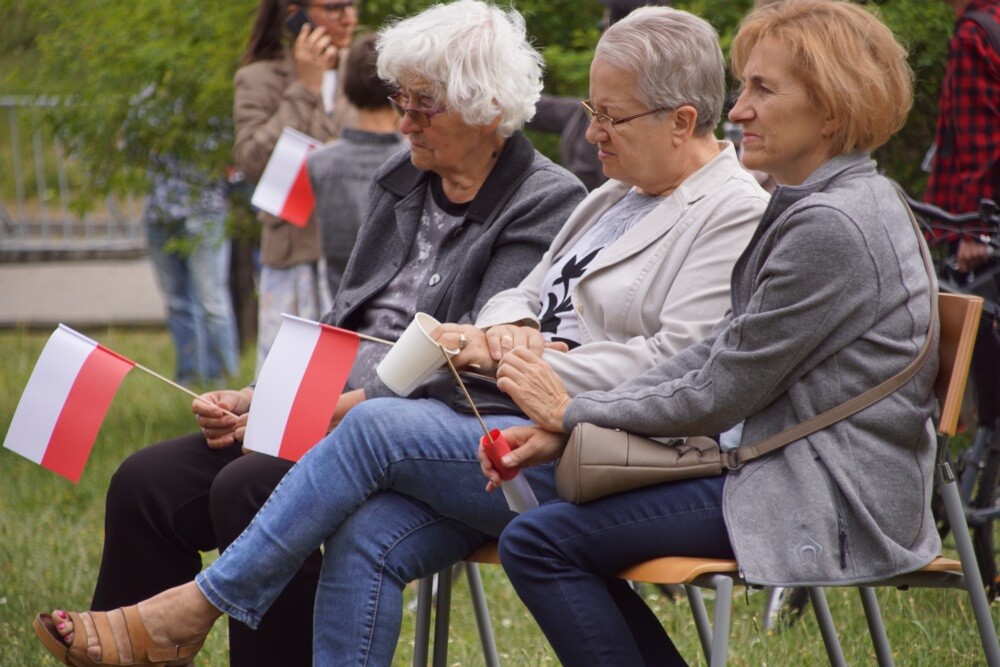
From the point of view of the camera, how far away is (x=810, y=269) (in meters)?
2.34

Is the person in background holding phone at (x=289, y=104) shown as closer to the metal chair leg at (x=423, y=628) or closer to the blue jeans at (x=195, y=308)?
the metal chair leg at (x=423, y=628)

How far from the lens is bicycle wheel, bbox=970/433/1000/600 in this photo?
380cm

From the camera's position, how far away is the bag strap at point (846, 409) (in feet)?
7.82

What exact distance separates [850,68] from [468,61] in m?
1.02

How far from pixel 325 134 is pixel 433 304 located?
2374 millimetres

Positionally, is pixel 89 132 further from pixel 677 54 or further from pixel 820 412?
pixel 820 412

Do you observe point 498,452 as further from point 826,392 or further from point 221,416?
point 221,416

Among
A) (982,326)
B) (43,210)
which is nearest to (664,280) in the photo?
(982,326)

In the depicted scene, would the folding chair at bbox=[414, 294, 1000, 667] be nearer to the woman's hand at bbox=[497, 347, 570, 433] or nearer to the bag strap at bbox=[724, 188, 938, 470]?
the bag strap at bbox=[724, 188, 938, 470]

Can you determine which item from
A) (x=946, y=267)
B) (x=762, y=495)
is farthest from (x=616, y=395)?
(x=946, y=267)

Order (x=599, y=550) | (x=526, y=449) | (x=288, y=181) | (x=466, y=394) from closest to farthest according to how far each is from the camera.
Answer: (x=599, y=550)
(x=526, y=449)
(x=466, y=394)
(x=288, y=181)

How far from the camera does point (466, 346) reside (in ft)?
9.40

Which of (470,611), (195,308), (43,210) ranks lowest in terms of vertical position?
(43,210)

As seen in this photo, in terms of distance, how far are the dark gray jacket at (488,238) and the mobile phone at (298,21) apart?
2.10 m
